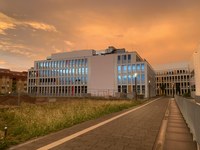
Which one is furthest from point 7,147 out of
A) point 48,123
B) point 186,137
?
point 186,137

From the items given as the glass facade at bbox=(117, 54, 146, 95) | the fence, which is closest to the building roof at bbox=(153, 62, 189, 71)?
the glass facade at bbox=(117, 54, 146, 95)

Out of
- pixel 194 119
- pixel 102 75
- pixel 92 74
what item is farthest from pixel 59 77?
pixel 194 119

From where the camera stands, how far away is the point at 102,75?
7994cm

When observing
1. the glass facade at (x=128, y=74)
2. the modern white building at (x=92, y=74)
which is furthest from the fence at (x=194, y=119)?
the glass facade at (x=128, y=74)

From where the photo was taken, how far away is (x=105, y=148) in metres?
6.35

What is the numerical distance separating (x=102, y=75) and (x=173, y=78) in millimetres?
55839

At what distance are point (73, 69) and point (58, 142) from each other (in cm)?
8015

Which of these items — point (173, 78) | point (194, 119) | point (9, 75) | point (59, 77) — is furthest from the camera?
point (9, 75)

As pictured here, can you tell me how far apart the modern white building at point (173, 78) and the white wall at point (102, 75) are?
4579 centimetres

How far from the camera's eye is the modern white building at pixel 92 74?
240 ft

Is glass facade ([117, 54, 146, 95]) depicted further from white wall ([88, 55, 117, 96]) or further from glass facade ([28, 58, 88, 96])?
glass facade ([28, 58, 88, 96])

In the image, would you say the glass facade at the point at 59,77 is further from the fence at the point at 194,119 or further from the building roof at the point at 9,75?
the fence at the point at 194,119

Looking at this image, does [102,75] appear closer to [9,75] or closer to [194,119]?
[194,119]

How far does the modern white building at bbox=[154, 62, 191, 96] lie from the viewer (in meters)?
110
